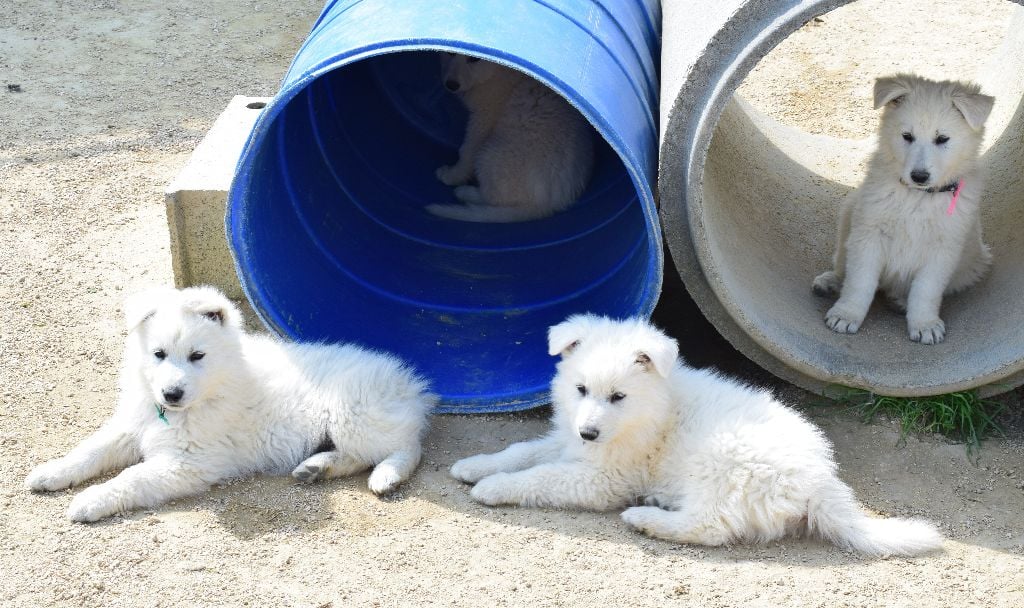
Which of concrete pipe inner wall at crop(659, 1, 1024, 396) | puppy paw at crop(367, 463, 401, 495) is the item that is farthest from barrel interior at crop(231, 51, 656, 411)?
puppy paw at crop(367, 463, 401, 495)

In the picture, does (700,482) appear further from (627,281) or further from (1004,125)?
(1004,125)

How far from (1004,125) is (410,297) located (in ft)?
11.6

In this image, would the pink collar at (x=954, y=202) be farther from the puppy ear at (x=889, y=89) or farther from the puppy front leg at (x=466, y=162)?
the puppy front leg at (x=466, y=162)

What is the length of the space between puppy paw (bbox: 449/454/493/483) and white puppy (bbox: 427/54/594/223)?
2.04 meters

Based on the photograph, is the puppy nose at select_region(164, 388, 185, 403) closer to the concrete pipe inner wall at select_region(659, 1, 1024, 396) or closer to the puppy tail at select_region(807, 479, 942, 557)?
the concrete pipe inner wall at select_region(659, 1, 1024, 396)

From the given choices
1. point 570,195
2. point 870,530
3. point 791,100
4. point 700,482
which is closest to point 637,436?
point 700,482

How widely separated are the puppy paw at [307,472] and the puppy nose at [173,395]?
1.82 ft

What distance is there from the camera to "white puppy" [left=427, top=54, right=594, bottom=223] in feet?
20.2

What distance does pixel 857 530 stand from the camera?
153 inches

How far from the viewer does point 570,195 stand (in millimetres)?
6230

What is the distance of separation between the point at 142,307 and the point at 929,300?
345 cm

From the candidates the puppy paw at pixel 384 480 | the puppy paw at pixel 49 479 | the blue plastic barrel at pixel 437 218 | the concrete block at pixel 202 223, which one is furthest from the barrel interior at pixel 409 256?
the puppy paw at pixel 49 479

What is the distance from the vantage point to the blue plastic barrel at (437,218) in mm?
4262

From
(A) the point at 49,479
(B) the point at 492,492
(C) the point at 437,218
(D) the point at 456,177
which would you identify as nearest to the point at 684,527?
(B) the point at 492,492
